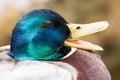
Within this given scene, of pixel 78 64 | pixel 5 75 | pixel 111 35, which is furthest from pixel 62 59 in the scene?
pixel 111 35

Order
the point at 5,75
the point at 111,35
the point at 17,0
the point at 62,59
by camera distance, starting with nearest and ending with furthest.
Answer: the point at 5,75 < the point at 62,59 < the point at 111,35 < the point at 17,0

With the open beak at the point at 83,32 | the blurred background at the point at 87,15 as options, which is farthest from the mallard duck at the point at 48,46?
the blurred background at the point at 87,15

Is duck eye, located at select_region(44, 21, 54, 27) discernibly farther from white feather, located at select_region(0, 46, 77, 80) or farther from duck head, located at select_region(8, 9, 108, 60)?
white feather, located at select_region(0, 46, 77, 80)

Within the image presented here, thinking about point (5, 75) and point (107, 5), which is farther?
point (107, 5)

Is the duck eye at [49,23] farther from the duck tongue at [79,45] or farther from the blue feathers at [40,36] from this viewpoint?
the duck tongue at [79,45]

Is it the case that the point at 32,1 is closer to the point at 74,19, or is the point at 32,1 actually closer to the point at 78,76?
the point at 74,19

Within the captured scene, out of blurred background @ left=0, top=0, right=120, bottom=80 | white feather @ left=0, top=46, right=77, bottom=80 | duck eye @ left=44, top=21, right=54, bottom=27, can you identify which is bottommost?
blurred background @ left=0, top=0, right=120, bottom=80

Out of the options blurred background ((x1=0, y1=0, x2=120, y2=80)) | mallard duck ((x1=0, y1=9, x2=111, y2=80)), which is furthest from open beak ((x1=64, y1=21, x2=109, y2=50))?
blurred background ((x1=0, y1=0, x2=120, y2=80))
